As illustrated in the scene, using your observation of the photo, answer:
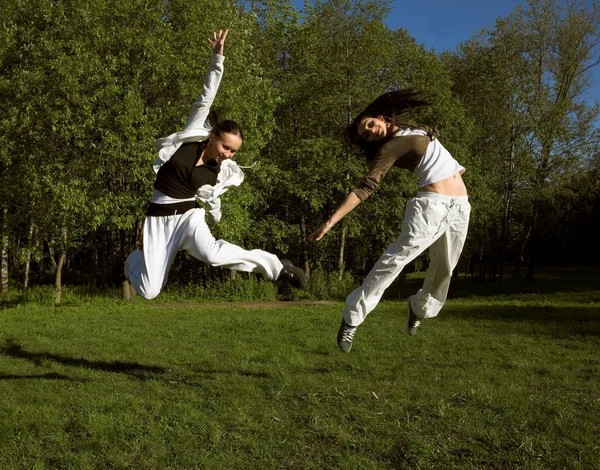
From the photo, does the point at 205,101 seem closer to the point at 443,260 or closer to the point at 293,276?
the point at 293,276

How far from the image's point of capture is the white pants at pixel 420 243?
4.96 metres

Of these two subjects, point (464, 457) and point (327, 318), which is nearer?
point (464, 457)

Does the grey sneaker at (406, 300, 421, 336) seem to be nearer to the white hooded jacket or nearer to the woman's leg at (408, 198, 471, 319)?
the woman's leg at (408, 198, 471, 319)

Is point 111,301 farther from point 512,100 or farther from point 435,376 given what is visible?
point 512,100

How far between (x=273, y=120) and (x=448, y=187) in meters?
17.1

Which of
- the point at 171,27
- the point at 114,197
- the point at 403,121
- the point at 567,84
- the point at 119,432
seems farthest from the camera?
the point at 567,84

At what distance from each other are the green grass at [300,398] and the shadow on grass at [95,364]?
3 cm

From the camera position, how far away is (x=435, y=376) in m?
6.60

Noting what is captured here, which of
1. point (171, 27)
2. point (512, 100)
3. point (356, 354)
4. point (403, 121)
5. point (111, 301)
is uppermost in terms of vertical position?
point (512, 100)

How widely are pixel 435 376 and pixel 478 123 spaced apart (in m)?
26.8

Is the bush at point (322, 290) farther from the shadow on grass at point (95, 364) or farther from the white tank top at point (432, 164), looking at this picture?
the white tank top at point (432, 164)

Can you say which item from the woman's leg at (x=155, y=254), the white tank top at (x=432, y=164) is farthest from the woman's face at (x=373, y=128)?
the woman's leg at (x=155, y=254)

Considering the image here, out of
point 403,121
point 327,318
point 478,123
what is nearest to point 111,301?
point 327,318

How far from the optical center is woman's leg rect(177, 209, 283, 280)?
495 centimetres
